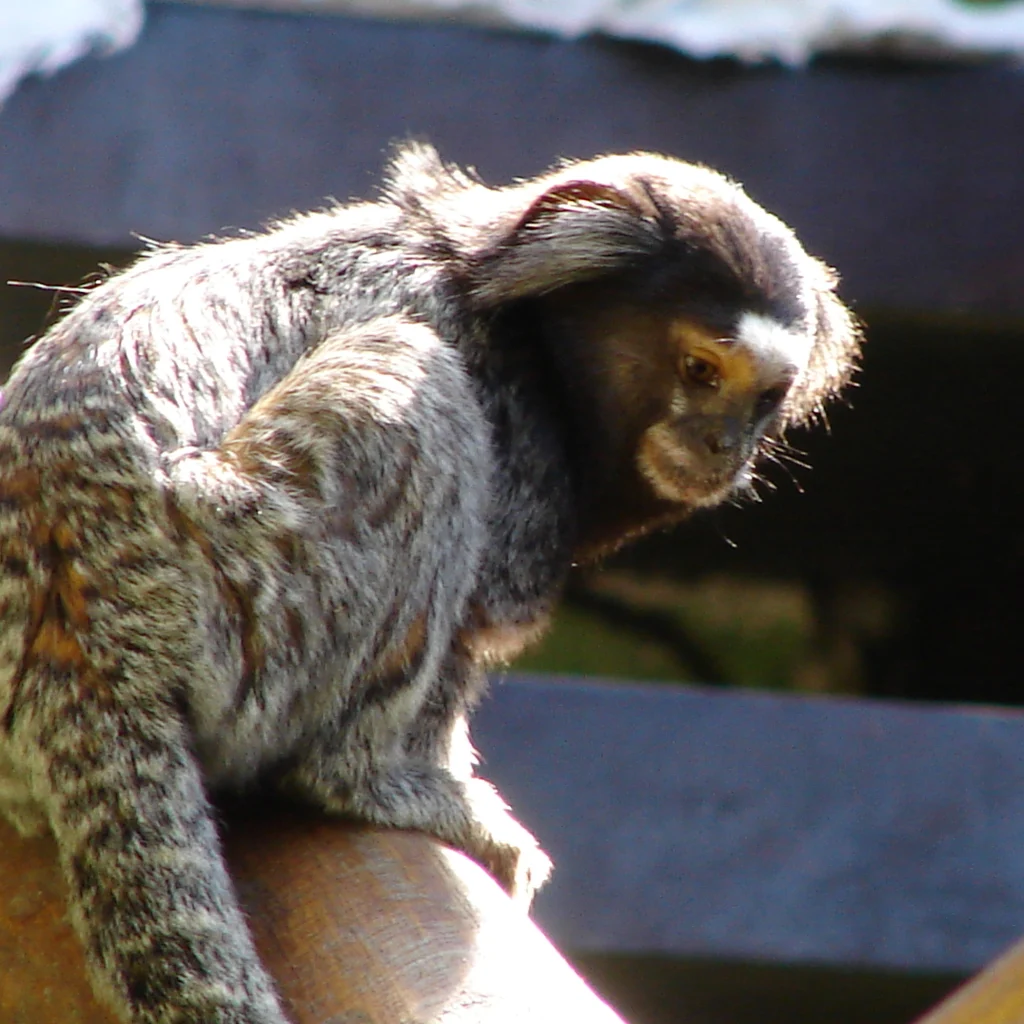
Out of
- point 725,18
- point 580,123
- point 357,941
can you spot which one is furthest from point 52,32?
point 357,941

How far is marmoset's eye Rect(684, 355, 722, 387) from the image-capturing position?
3213mm

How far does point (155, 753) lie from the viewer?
2.37 metres

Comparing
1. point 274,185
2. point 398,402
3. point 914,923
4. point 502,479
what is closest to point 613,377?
point 502,479

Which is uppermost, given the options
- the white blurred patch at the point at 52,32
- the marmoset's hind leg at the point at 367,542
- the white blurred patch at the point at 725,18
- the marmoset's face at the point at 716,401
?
the white blurred patch at the point at 725,18

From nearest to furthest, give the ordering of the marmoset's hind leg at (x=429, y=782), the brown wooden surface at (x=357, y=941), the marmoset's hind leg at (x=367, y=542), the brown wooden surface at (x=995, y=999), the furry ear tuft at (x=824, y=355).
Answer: the brown wooden surface at (x=995, y=999), the brown wooden surface at (x=357, y=941), the marmoset's hind leg at (x=367, y=542), the marmoset's hind leg at (x=429, y=782), the furry ear tuft at (x=824, y=355)

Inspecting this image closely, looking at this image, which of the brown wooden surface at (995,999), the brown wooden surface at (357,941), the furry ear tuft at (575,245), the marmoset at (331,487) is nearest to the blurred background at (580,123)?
the marmoset at (331,487)

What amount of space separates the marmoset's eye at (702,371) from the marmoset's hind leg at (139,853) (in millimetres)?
1270

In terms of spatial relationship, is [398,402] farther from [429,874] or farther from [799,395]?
[799,395]

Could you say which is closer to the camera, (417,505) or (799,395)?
(417,505)

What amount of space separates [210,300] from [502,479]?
596mm

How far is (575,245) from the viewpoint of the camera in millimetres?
3197

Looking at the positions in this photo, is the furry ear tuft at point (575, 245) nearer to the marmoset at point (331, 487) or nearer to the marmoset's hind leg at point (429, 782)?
the marmoset at point (331, 487)

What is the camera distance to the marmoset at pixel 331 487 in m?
2.36

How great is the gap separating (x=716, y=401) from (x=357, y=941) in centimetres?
141
